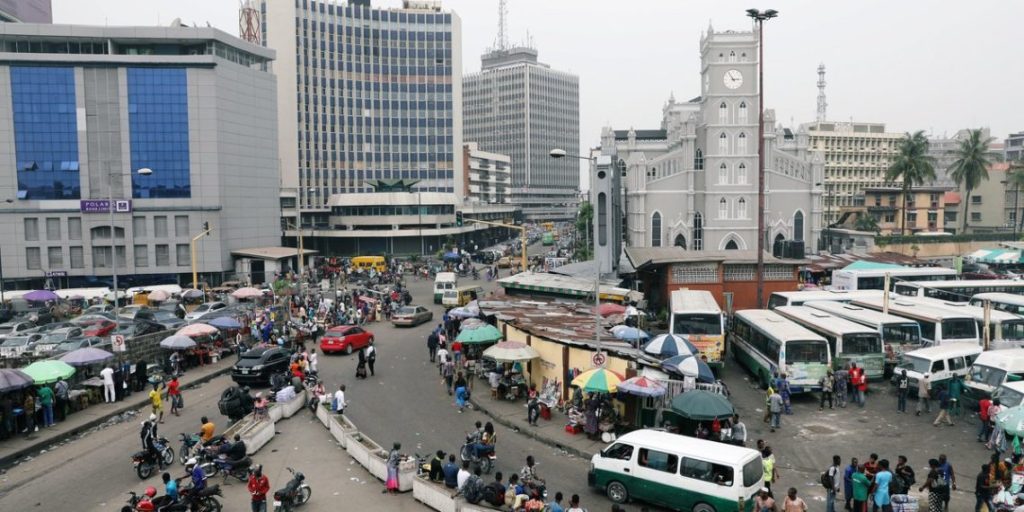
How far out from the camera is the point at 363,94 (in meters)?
109

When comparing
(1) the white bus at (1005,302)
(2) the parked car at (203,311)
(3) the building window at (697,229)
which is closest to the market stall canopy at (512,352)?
(2) the parked car at (203,311)

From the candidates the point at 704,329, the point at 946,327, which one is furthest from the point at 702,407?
the point at 946,327

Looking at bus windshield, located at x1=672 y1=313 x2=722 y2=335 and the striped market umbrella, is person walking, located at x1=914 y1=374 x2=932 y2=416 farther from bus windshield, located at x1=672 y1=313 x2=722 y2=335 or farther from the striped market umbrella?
the striped market umbrella

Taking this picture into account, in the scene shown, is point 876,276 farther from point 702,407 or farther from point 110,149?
point 110,149

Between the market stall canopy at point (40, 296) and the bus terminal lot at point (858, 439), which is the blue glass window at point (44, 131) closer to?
the market stall canopy at point (40, 296)

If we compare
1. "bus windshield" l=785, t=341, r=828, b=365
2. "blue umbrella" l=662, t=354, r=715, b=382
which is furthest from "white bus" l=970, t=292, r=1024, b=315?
"blue umbrella" l=662, t=354, r=715, b=382

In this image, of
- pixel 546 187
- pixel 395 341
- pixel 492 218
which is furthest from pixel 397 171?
pixel 546 187

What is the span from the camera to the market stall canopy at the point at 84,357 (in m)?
23.5

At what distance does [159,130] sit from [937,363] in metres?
60.1

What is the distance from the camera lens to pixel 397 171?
111 m

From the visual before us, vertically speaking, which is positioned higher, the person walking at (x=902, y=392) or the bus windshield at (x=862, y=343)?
the bus windshield at (x=862, y=343)

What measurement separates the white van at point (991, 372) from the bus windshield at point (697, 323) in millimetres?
7946

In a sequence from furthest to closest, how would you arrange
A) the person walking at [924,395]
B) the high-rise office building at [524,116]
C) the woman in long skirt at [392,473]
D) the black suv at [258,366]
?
the high-rise office building at [524,116] < the black suv at [258,366] < the person walking at [924,395] < the woman in long skirt at [392,473]

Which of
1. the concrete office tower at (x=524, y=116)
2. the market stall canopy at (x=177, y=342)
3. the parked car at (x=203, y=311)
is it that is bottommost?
the parked car at (x=203, y=311)
